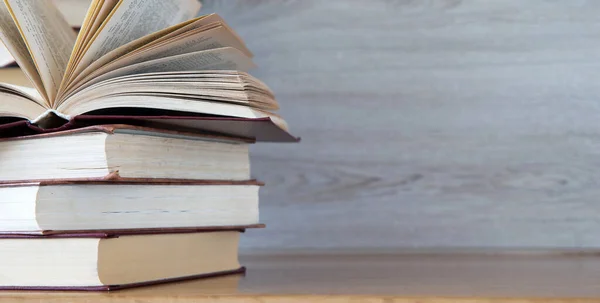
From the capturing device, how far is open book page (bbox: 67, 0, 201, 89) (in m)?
0.69

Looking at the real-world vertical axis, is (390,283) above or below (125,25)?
below

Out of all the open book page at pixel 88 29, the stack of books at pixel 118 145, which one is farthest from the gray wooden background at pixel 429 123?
the open book page at pixel 88 29

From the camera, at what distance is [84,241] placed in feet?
2.08

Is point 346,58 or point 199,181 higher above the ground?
point 346,58

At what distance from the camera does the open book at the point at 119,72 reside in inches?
26.5

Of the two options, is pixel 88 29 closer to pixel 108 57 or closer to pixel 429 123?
pixel 108 57

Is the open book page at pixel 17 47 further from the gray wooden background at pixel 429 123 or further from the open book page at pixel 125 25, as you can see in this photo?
the gray wooden background at pixel 429 123

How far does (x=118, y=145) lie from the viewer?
65 centimetres

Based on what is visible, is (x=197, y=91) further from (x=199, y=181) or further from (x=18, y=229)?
(x=18, y=229)

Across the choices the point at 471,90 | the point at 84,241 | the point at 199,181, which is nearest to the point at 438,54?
the point at 471,90

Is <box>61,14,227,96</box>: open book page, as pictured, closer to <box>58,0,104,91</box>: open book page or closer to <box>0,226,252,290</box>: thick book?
<box>58,0,104,91</box>: open book page

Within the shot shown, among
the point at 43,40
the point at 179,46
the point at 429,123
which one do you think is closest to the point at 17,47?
the point at 43,40

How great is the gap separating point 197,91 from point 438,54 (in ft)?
1.72

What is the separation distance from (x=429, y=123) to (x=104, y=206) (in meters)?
0.59
